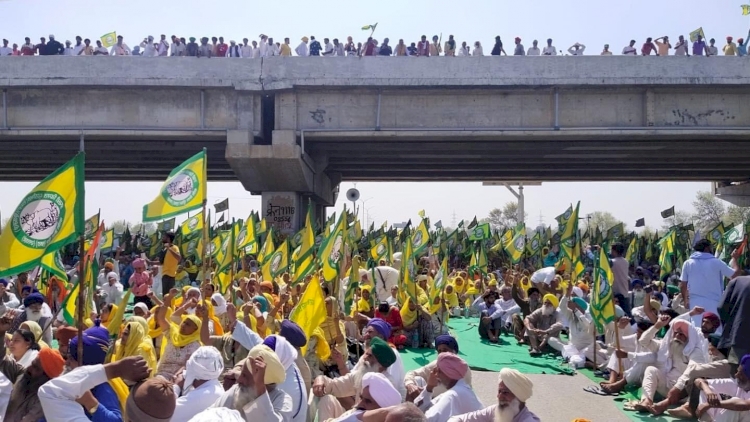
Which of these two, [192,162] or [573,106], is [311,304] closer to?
[192,162]

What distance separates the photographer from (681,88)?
2298 centimetres

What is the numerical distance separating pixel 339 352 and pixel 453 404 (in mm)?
2322

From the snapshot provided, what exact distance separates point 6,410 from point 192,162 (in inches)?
166

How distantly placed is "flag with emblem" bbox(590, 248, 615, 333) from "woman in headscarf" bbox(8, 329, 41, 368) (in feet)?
19.8

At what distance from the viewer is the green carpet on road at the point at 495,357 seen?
10.5 m

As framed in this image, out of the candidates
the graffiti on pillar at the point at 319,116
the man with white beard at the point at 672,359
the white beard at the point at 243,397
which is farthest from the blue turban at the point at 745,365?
the graffiti on pillar at the point at 319,116

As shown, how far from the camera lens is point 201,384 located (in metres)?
4.66

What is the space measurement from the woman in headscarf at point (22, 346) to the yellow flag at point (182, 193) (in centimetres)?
243

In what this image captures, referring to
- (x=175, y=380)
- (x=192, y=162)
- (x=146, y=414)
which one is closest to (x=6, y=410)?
(x=146, y=414)

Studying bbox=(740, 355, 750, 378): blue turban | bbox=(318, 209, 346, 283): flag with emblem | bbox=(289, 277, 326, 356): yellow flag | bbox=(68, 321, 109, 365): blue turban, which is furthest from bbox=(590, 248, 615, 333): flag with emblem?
bbox=(68, 321, 109, 365): blue turban

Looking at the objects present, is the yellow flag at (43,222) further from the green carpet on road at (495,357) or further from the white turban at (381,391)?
the green carpet on road at (495,357)

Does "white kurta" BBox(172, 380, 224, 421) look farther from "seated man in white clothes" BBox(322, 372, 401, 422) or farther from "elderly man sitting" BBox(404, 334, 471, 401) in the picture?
"elderly man sitting" BBox(404, 334, 471, 401)

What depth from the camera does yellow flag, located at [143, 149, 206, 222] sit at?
7984 mm

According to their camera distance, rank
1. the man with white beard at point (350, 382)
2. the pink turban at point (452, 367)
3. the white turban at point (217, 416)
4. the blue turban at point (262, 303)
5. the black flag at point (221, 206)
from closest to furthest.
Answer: the white turban at point (217, 416)
the pink turban at point (452, 367)
the man with white beard at point (350, 382)
the blue turban at point (262, 303)
the black flag at point (221, 206)
